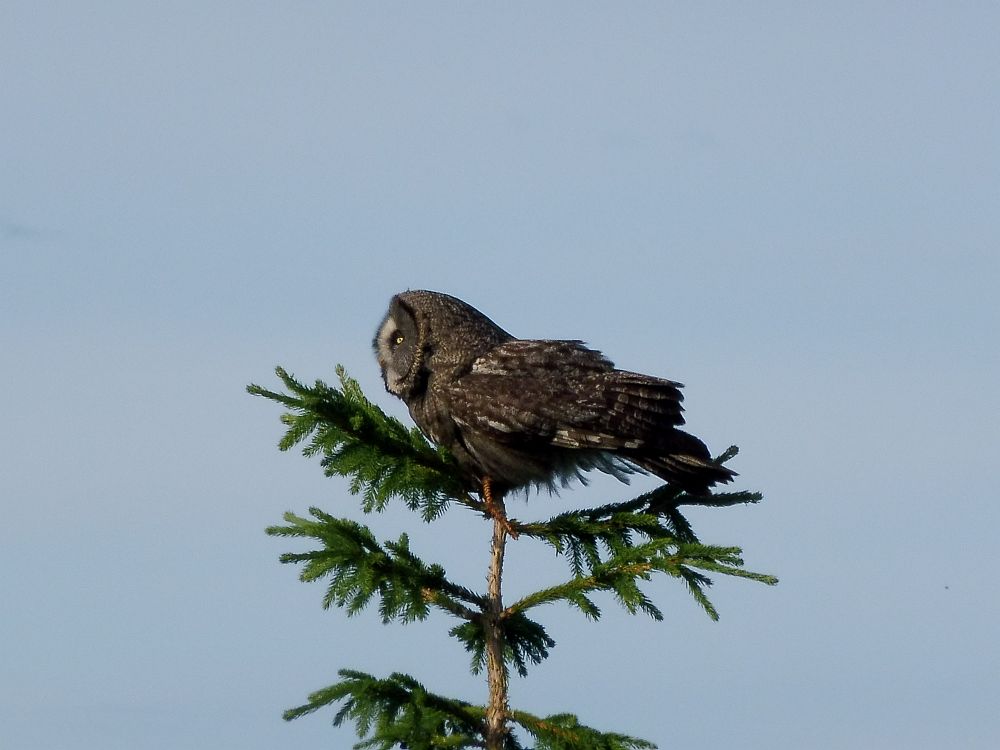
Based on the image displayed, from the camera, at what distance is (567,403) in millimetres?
10492

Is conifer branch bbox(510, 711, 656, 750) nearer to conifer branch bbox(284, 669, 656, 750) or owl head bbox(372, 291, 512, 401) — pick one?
conifer branch bbox(284, 669, 656, 750)

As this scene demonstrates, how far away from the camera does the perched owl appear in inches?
403

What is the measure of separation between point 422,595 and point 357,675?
0.60 meters

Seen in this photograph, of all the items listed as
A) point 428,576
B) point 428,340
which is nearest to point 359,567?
point 428,576

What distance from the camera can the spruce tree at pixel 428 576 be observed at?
334 inches

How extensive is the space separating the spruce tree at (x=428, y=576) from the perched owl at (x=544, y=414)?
2.84ft

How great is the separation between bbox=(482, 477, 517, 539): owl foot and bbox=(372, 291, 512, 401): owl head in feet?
3.89

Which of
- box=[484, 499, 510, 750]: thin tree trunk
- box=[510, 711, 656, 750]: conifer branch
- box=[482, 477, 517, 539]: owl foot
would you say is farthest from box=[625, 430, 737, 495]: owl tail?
box=[510, 711, 656, 750]: conifer branch

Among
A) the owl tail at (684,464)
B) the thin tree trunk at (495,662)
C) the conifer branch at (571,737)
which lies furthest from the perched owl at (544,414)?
the conifer branch at (571,737)

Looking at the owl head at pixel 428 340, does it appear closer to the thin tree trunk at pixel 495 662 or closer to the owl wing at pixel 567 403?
the owl wing at pixel 567 403

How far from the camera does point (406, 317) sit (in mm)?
11656

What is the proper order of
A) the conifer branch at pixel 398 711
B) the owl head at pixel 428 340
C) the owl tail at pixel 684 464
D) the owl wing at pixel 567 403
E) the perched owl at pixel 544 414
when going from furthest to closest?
1. the owl head at pixel 428 340
2. the owl wing at pixel 567 403
3. the perched owl at pixel 544 414
4. the owl tail at pixel 684 464
5. the conifer branch at pixel 398 711

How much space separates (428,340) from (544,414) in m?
1.30

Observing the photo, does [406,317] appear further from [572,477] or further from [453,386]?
[572,477]
